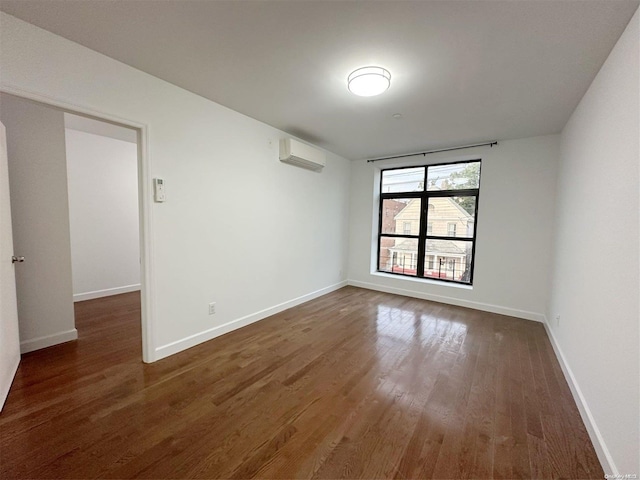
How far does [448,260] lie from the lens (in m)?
4.39

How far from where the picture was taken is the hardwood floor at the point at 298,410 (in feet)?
4.46

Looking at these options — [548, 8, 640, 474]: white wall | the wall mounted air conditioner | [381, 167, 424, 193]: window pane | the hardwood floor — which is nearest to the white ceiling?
[548, 8, 640, 474]: white wall

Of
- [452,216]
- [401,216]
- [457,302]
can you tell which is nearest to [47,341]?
[401,216]

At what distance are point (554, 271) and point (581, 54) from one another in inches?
90.5

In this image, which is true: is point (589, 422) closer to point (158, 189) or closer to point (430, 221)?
point (430, 221)

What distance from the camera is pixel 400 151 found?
4.29m

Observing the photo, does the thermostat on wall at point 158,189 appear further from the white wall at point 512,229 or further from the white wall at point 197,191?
the white wall at point 512,229

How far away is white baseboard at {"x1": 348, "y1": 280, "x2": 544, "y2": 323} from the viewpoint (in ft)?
11.7

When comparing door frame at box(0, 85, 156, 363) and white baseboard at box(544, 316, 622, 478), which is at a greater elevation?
door frame at box(0, 85, 156, 363)

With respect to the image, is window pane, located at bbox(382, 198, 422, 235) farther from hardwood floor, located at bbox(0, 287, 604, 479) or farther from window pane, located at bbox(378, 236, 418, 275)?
hardwood floor, located at bbox(0, 287, 604, 479)

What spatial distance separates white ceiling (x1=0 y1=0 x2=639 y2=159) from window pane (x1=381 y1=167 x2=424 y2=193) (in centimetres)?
183

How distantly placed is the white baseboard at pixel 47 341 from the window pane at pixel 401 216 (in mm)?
4749

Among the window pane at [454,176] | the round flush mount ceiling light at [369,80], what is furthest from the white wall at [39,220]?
the window pane at [454,176]

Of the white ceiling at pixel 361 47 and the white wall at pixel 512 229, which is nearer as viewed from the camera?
the white ceiling at pixel 361 47
